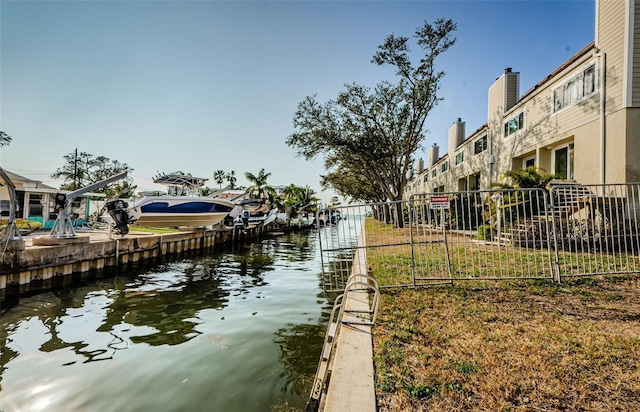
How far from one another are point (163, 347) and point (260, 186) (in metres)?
32.9

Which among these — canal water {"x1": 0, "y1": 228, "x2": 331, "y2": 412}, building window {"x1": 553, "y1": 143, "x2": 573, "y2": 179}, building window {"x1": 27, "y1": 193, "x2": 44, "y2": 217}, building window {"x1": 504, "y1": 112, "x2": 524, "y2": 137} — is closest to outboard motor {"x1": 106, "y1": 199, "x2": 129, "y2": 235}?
canal water {"x1": 0, "y1": 228, "x2": 331, "y2": 412}

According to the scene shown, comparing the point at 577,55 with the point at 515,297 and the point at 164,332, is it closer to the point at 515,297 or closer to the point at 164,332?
the point at 515,297

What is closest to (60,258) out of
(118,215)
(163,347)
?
(118,215)

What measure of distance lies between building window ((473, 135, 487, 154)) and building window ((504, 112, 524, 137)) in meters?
3.17

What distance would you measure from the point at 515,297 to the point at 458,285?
41.3 inches

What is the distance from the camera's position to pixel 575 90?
12.7 meters

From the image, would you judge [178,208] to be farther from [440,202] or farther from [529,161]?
[529,161]

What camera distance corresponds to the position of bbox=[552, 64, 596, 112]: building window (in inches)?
467

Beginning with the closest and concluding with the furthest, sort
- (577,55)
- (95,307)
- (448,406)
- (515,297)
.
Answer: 1. (448,406)
2. (515,297)
3. (95,307)
4. (577,55)

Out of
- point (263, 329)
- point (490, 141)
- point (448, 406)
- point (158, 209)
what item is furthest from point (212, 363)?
point (490, 141)

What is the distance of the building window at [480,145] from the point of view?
2219cm

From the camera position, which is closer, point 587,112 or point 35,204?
point 587,112

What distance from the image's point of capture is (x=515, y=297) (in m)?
5.43

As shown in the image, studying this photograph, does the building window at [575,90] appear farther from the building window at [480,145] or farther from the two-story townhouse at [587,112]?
the building window at [480,145]
